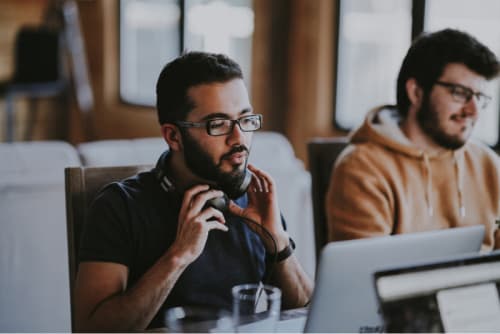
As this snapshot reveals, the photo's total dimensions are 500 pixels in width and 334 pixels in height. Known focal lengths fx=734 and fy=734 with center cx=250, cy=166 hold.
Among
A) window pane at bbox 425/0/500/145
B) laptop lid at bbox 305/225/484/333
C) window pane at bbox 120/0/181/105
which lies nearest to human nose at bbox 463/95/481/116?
laptop lid at bbox 305/225/484/333

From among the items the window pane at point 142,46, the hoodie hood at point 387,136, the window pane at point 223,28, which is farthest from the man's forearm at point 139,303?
the window pane at point 142,46

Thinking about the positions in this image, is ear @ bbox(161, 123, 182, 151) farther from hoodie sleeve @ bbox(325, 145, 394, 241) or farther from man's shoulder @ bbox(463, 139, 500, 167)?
man's shoulder @ bbox(463, 139, 500, 167)

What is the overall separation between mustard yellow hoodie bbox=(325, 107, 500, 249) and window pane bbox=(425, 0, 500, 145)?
56.2 inches

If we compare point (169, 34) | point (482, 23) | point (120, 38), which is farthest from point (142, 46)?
point (482, 23)

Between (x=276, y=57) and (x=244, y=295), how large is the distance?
3785 mm

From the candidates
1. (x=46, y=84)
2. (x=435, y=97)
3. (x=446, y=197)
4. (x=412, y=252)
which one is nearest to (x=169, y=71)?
(x=412, y=252)

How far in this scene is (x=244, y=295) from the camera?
1184mm

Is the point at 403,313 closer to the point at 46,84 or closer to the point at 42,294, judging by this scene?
the point at 42,294

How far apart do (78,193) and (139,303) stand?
0.39 metres

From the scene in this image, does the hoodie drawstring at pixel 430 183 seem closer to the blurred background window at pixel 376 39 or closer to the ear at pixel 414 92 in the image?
the ear at pixel 414 92

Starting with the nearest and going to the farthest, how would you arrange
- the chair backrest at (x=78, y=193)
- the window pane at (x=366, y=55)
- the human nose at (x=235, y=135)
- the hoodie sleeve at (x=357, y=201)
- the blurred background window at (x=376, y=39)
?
1. the human nose at (x=235, y=135)
2. the chair backrest at (x=78, y=193)
3. the hoodie sleeve at (x=357, y=201)
4. the blurred background window at (x=376, y=39)
5. the window pane at (x=366, y=55)

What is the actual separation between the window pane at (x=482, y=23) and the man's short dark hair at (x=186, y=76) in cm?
228

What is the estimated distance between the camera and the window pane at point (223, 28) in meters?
5.19

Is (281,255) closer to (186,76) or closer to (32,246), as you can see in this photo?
(186,76)
